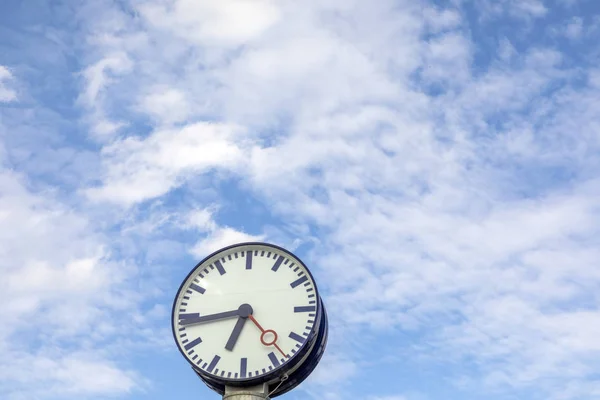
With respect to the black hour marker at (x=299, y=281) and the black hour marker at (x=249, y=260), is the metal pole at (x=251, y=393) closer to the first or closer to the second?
the black hour marker at (x=299, y=281)

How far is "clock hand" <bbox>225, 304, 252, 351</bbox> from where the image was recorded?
10.5 metres

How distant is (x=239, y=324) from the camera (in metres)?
10.6

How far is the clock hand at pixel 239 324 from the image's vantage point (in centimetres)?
1047

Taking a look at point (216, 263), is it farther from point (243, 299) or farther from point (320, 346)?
point (320, 346)

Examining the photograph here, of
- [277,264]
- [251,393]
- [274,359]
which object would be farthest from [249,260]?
[251,393]

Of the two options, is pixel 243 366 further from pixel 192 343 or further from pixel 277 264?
pixel 277 264

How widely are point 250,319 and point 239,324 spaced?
153 mm

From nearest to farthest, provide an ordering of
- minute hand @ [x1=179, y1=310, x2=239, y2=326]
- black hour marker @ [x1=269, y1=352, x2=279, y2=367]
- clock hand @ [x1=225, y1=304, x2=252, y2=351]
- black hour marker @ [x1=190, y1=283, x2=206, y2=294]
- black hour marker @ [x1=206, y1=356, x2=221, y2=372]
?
black hour marker @ [x1=269, y1=352, x2=279, y2=367], black hour marker @ [x1=206, y1=356, x2=221, y2=372], clock hand @ [x1=225, y1=304, x2=252, y2=351], minute hand @ [x1=179, y1=310, x2=239, y2=326], black hour marker @ [x1=190, y1=283, x2=206, y2=294]

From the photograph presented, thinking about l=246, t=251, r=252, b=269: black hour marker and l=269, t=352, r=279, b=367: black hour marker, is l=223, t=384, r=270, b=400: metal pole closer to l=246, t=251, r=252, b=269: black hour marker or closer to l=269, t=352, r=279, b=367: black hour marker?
l=269, t=352, r=279, b=367: black hour marker

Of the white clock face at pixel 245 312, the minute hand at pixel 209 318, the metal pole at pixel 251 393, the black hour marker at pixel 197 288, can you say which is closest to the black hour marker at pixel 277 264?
the white clock face at pixel 245 312

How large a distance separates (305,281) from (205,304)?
1.34m

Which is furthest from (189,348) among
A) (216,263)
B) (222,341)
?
(216,263)

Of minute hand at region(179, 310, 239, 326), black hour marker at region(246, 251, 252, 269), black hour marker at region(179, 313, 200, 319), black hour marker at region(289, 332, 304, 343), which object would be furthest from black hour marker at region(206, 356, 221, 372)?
black hour marker at region(246, 251, 252, 269)

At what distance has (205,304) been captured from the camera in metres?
10.9
